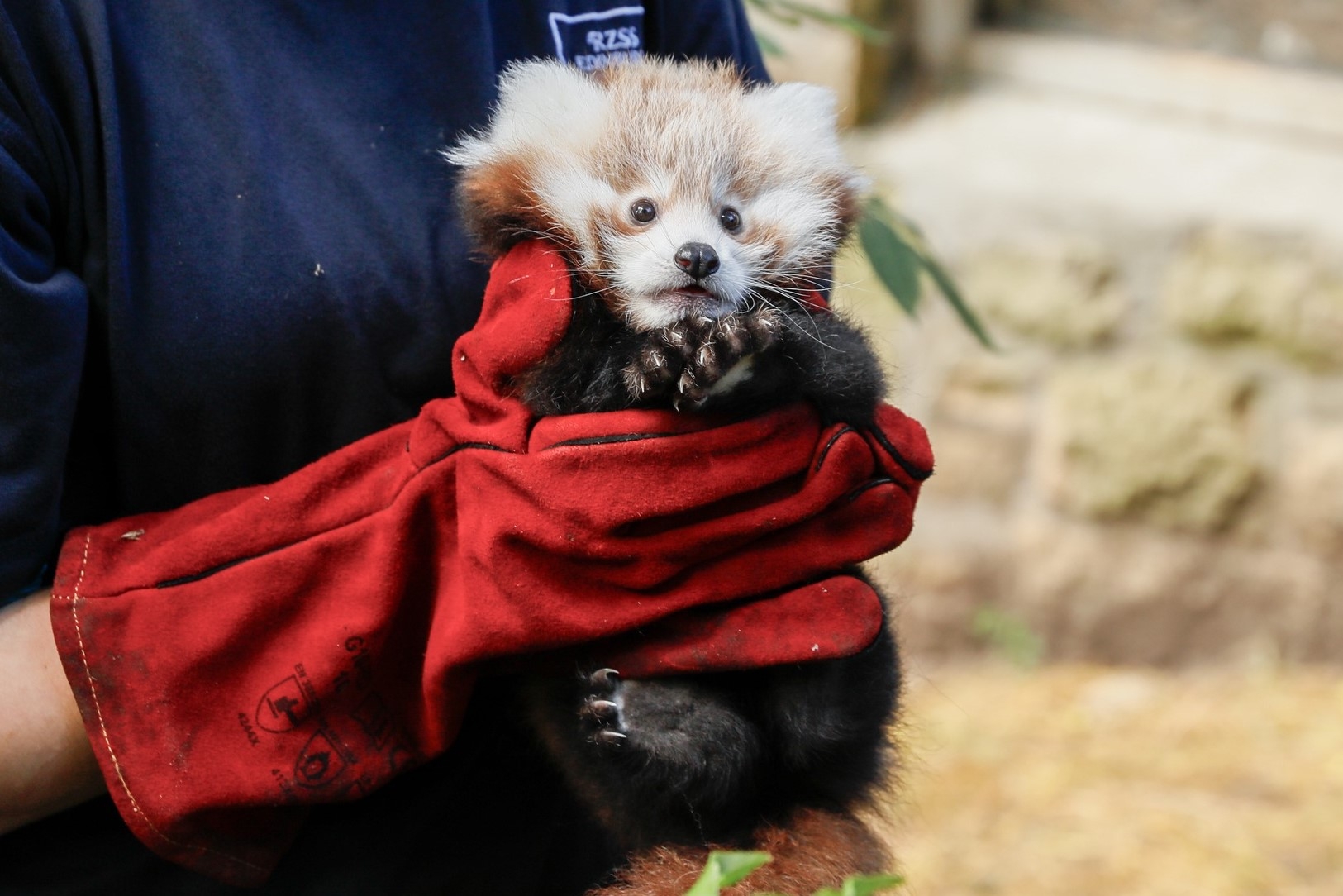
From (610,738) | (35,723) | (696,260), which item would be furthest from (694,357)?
(35,723)

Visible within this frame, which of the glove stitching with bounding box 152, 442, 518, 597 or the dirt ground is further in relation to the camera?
the dirt ground

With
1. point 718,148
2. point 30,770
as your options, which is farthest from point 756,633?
point 30,770

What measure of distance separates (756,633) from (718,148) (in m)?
0.54

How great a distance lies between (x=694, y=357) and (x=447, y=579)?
323 millimetres

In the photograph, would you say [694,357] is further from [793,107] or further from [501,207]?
[793,107]

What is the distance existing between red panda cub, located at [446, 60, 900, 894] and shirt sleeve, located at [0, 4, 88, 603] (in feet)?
1.29

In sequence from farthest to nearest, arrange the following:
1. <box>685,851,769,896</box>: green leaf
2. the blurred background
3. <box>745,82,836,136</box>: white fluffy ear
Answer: the blurred background, <box>745,82,836,136</box>: white fluffy ear, <box>685,851,769,896</box>: green leaf

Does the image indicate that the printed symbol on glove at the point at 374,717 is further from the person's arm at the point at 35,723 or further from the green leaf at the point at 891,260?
the green leaf at the point at 891,260

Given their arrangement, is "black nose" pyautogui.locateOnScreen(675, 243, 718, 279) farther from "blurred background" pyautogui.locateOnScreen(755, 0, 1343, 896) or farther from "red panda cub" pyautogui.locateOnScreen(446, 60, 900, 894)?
"blurred background" pyautogui.locateOnScreen(755, 0, 1343, 896)

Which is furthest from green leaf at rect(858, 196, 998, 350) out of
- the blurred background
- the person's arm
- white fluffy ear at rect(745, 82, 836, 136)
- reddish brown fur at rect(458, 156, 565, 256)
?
the blurred background

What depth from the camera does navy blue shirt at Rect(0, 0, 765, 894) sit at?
1.10m

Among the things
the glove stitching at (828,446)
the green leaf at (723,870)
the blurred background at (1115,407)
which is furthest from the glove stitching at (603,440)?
the blurred background at (1115,407)

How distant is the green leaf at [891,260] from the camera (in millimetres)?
1447

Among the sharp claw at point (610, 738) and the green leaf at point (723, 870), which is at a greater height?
the green leaf at point (723, 870)
